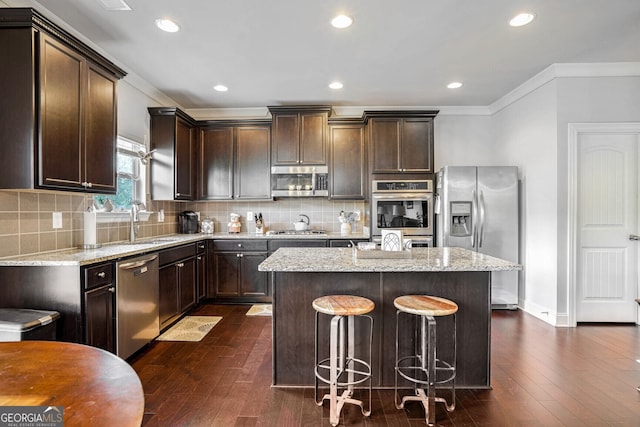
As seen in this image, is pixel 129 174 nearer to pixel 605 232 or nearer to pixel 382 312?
pixel 382 312

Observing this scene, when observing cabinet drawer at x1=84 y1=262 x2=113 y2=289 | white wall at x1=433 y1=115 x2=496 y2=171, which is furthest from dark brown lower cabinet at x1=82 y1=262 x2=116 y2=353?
white wall at x1=433 y1=115 x2=496 y2=171

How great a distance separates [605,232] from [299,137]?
12.5ft

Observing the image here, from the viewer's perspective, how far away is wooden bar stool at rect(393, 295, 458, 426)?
75.1 inches

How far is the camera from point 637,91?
350 centimetres

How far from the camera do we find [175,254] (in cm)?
355

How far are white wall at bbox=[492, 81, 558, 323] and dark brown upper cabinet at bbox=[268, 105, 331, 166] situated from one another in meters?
2.54

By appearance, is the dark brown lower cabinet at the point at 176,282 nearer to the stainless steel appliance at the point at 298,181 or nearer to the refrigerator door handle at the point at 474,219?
the stainless steel appliance at the point at 298,181

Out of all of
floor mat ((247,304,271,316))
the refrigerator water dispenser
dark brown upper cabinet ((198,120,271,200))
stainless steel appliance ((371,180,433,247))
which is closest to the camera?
floor mat ((247,304,271,316))

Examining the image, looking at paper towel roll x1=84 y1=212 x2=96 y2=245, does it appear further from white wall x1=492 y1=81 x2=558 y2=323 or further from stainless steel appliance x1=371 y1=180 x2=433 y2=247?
white wall x1=492 y1=81 x2=558 y2=323

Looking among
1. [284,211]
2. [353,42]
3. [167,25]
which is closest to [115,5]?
[167,25]

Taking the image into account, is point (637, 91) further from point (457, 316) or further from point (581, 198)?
point (457, 316)

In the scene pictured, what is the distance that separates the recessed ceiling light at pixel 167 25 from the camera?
8.59 ft

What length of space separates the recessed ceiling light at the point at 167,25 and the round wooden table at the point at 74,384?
2.55m

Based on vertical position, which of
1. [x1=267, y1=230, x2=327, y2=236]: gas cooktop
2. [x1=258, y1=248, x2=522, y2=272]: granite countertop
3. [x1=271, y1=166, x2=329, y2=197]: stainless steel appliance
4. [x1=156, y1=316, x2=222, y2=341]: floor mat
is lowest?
[x1=156, y1=316, x2=222, y2=341]: floor mat
